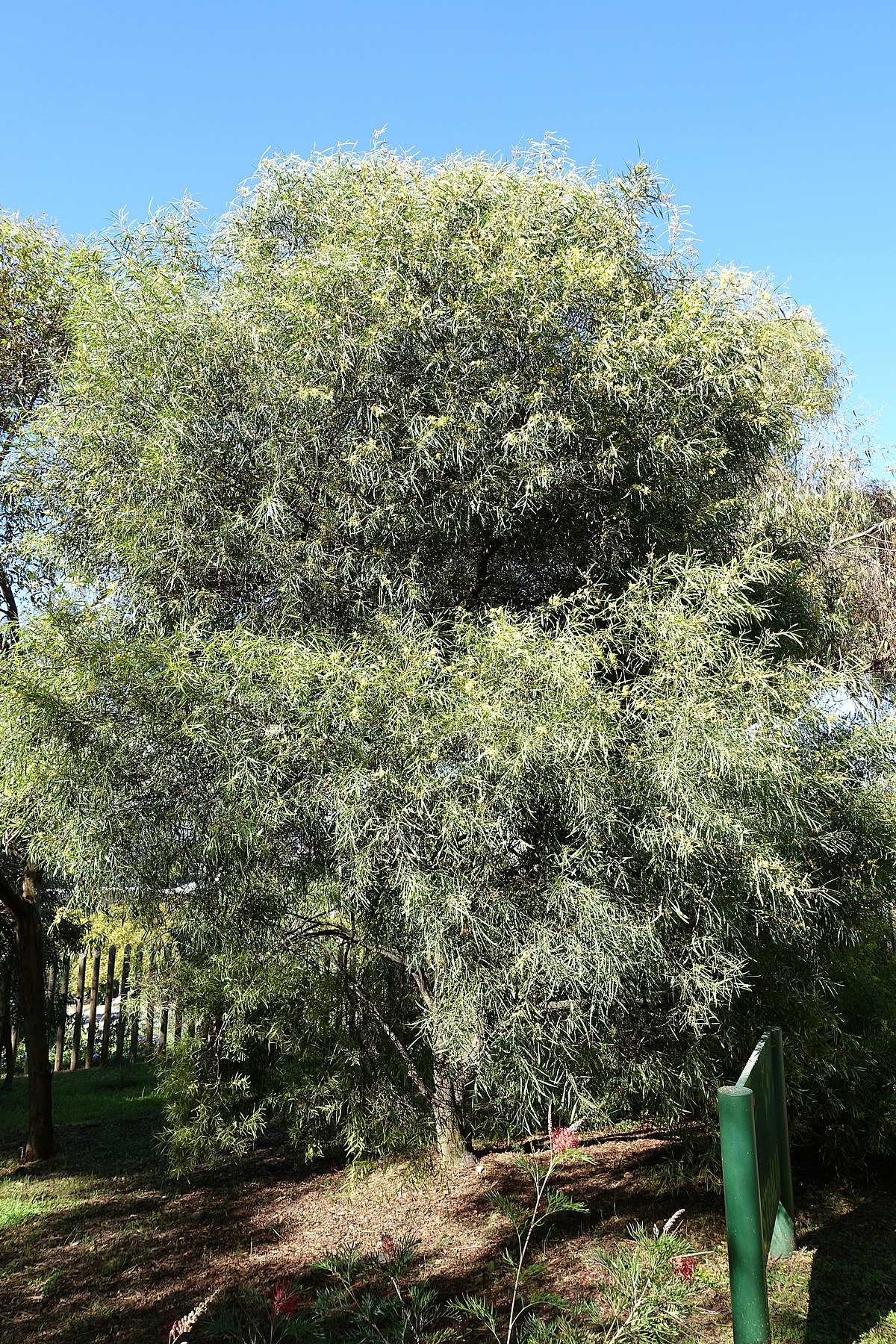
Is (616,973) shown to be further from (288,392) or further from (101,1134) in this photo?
(101,1134)

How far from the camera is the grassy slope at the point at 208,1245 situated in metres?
3.84

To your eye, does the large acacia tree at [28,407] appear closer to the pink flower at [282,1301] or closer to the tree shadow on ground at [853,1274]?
the pink flower at [282,1301]

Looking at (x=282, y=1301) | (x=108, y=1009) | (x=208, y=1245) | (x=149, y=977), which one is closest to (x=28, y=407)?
(x=149, y=977)

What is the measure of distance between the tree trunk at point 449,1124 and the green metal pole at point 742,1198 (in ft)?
11.6

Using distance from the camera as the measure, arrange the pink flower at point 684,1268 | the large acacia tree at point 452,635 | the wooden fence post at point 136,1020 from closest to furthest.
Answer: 1. the pink flower at point 684,1268
2. the large acacia tree at point 452,635
3. the wooden fence post at point 136,1020

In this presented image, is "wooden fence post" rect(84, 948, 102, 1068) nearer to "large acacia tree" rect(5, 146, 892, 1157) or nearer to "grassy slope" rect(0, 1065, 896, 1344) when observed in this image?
"grassy slope" rect(0, 1065, 896, 1344)

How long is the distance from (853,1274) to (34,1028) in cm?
547

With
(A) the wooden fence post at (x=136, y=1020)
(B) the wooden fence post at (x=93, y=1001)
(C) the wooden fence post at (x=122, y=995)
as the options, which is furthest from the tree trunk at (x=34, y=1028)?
(B) the wooden fence post at (x=93, y=1001)

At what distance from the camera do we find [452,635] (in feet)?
17.0

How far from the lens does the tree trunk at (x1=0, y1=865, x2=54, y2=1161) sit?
666cm

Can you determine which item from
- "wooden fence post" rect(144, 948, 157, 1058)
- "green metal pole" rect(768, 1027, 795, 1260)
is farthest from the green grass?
"green metal pole" rect(768, 1027, 795, 1260)

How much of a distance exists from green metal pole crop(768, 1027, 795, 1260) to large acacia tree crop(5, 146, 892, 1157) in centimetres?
51

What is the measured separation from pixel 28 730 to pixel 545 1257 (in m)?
3.39

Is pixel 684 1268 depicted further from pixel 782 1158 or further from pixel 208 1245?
pixel 208 1245
